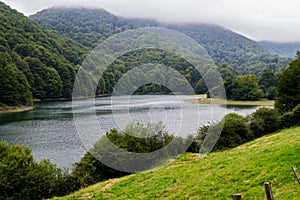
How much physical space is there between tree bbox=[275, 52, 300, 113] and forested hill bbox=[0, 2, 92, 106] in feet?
212

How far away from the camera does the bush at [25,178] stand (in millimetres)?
18312

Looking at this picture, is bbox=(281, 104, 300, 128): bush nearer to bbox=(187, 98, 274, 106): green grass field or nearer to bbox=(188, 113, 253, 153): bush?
bbox=(188, 113, 253, 153): bush

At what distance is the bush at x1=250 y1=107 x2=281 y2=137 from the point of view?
108ft

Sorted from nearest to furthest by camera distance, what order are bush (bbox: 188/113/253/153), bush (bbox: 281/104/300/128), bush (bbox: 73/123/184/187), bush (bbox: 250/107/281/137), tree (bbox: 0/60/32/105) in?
bush (bbox: 73/123/184/187) < bush (bbox: 188/113/253/153) < bush (bbox: 250/107/281/137) < bush (bbox: 281/104/300/128) < tree (bbox: 0/60/32/105)

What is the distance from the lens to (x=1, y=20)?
132 metres

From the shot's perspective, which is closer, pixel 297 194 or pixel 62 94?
pixel 297 194

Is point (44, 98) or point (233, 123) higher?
point (44, 98)

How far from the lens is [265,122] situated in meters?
33.9

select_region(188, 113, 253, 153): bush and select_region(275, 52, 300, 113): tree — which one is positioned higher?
select_region(275, 52, 300, 113): tree

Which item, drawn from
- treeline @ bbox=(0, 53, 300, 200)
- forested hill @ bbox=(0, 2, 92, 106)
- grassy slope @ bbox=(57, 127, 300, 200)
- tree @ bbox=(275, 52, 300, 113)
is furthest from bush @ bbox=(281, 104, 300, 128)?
forested hill @ bbox=(0, 2, 92, 106)

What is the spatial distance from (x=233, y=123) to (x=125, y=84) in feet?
37.2

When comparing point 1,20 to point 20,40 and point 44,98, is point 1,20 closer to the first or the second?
point 20,40

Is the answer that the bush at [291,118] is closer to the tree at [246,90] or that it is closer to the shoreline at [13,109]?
the tree at [246,90]

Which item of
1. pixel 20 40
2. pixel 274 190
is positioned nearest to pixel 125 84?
pixel 274 190
